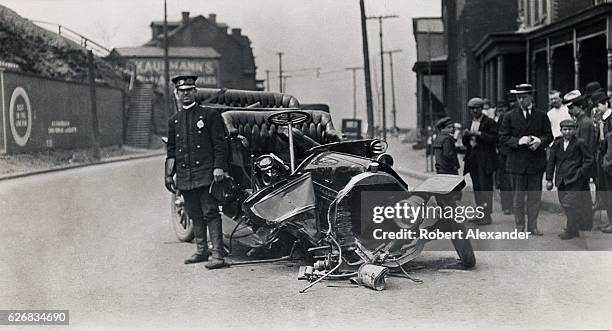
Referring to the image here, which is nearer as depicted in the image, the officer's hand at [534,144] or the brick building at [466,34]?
the officer's hand at [534,144]

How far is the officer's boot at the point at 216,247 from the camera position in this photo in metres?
6.05

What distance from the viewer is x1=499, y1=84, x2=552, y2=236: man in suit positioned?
7277 millimetres

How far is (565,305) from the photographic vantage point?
4469 mm

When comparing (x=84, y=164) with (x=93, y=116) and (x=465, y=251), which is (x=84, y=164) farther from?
(x=465, y=251)

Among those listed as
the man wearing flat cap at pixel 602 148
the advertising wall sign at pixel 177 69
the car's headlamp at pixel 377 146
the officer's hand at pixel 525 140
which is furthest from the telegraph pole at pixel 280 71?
the advertising wall sign at pixel 177 69

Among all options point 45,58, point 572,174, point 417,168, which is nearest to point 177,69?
point 45,58

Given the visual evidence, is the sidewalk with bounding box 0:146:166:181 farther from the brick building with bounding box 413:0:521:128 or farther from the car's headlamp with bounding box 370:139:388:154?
the brick building with bounding box 413:0:521:128

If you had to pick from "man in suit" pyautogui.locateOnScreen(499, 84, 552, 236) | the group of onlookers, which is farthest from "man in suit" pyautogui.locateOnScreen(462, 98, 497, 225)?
"man in suit" pyautogui.locateOnScreen(499, 84, 552, 236)

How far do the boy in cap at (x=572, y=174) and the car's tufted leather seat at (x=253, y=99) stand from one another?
2808mm

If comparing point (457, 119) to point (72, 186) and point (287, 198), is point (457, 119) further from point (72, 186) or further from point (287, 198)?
point (287, 198)

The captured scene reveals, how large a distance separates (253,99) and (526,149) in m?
2.95

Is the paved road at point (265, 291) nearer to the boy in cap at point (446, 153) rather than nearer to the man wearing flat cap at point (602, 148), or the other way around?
the man wearing flat cap at point (602, 148)

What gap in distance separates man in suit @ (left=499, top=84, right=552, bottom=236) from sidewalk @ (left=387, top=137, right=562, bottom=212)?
141cm

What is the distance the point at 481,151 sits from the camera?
28.0 feet
